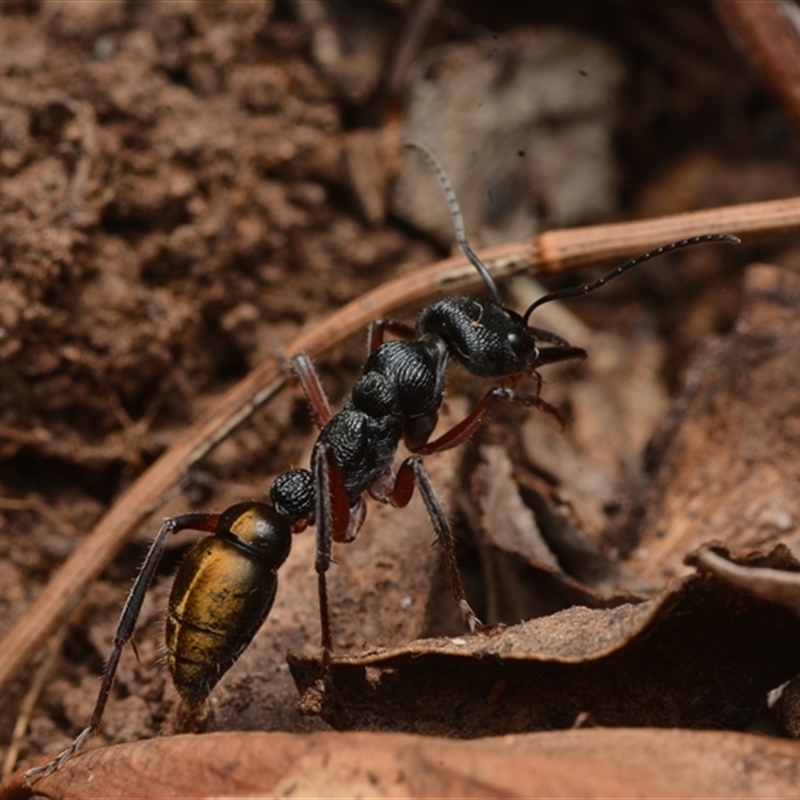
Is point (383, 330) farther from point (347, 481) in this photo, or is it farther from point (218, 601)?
point (218, 601)

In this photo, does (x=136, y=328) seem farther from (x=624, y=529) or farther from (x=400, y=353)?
(x=624, y=529)

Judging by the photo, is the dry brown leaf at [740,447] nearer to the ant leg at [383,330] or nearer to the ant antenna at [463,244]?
the ant antenna at [463,244]

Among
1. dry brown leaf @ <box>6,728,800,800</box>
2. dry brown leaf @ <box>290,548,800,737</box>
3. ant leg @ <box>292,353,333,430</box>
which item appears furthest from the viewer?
ant leg @ <box>292,353,333,430</box>

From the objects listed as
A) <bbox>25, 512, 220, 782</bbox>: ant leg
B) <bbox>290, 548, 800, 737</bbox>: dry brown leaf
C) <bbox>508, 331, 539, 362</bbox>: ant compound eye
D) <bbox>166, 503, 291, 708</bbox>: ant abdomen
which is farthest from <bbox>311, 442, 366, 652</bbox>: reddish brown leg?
<bbox>508, 331, 539, 362</bbox>: ant compound eye

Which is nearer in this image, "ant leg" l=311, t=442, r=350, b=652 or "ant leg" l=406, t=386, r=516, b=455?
"ant leg" l=311, t=442, r=350, b=652

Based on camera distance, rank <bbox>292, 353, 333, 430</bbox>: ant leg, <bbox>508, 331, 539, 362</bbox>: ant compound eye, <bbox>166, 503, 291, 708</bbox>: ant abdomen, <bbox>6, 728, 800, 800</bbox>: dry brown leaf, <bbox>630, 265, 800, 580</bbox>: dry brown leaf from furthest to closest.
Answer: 1. <bbox>292, 353, 333, 430</bbox>: ant leg
2. <bbox>508, 331, 539, 362</bbox>: ant compound eye
3. <bbox>630, 265, 800, 580</bbox>: dry brown leaf
4. <bbox>166, 503, 291, 708</bbox>: ant abdomen
5. <bbox>6, 728, 800, 800</bbox>: dry brown leaf

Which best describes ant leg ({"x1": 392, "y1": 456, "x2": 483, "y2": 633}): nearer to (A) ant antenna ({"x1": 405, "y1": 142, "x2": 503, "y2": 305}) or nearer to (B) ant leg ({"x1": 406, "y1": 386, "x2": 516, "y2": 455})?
(B) ant leg ({"x1": 406, "y1": 386, "x2": 516, "y2": 455})

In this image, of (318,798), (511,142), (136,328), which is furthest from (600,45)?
(318,798)
